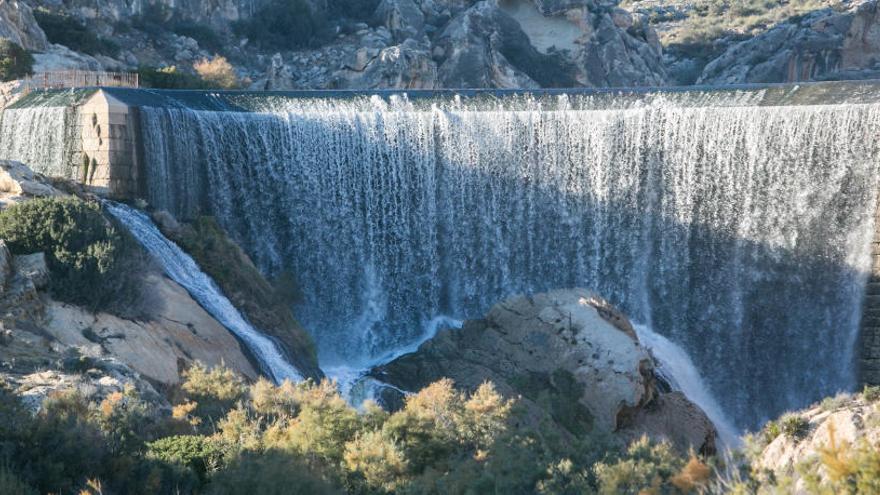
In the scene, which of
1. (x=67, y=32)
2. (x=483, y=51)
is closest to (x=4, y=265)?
(x=67, y=32)

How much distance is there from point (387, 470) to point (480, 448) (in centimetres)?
143

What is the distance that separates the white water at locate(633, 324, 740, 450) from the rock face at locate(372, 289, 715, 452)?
175 cm

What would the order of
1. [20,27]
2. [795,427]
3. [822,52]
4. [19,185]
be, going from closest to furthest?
[795,427] < [19,185] < [20,27] < [822,52]

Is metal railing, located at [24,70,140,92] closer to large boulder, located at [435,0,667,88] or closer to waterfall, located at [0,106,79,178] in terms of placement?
waterfall, located at [0,106,79,178]

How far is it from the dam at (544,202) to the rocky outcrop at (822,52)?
86.3ft

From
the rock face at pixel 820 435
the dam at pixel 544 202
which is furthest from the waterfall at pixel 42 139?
the rock face at pixel 820 435

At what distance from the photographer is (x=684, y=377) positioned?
2331cm

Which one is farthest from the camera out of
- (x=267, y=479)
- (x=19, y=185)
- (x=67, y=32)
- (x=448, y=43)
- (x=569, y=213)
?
(x=448, y=43)

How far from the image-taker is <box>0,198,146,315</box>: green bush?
52.7ft

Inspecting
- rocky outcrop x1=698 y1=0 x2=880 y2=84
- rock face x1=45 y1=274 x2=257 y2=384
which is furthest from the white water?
rocky outcrop x1=698 y1=0 x2=880 y2=84

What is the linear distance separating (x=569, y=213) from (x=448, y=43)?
78.7 feet

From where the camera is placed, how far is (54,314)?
1530cm

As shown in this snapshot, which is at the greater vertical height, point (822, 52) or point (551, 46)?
point (551, 46)

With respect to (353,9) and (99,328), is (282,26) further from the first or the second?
(99,328)
